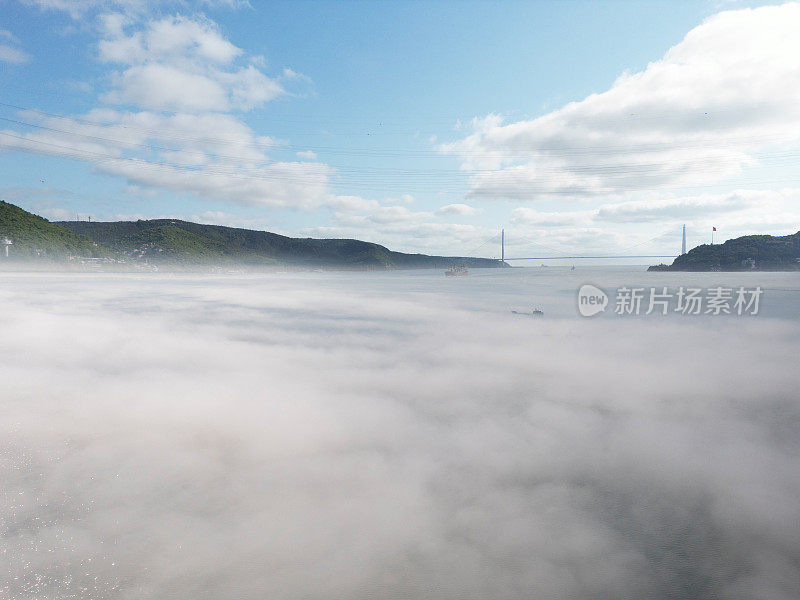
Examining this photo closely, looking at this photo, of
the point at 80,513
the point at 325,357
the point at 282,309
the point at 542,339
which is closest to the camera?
the point at 80,513

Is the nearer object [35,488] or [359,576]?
[359,576]

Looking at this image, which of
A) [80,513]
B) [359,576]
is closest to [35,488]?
[80,513]

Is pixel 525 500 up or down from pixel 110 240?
down

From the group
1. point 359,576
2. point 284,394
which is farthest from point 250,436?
point 359,576

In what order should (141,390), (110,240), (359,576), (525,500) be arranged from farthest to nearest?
1. (110,240)
2. (141,390)
3. (525,500)
4. (359,576)

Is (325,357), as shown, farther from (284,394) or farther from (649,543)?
(649,543)

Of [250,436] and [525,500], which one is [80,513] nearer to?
[250,436]
